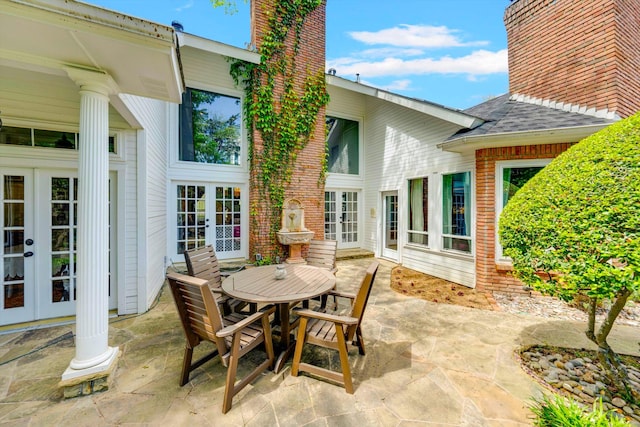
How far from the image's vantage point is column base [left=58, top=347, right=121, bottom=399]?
2123 mm

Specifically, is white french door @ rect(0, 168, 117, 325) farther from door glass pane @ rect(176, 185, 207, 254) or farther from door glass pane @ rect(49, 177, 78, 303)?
door glass pane @ rect(176, 185, 207, 254)

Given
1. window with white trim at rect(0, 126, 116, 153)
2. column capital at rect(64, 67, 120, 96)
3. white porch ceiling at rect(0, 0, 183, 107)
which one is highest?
white porch ceiling at rect(0, 0, 183, 107)

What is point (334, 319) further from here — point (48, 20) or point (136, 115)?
point (136, 115)

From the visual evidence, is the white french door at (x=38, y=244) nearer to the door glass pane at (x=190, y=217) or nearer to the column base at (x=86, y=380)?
the column base at (x=86, y=380)

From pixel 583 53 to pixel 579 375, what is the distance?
5.71 meters

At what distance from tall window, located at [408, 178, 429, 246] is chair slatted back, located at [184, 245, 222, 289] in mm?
4880

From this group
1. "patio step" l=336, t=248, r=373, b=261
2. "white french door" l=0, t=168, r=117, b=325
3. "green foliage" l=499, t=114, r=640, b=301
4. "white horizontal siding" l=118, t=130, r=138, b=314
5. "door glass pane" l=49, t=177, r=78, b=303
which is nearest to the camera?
"green foliage" l=499, t=114, r=640, b=301

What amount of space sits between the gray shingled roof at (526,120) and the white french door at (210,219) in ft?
17.3

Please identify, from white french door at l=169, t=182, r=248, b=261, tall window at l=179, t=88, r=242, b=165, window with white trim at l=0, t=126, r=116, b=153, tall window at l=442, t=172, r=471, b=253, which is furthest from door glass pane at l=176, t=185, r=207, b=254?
tall window at l=442, t=172, r=471, b=253

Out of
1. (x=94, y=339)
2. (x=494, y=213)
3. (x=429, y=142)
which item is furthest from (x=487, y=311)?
(x=94, y=339)

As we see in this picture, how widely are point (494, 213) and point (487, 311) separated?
6.20 feet

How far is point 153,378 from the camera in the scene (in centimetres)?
238

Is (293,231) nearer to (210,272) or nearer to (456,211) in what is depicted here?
(210,272)

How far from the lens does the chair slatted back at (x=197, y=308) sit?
1985mm
